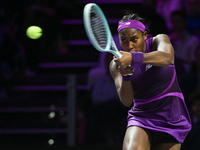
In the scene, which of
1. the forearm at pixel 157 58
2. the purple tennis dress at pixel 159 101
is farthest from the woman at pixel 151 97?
the forearm at pixel 157 58

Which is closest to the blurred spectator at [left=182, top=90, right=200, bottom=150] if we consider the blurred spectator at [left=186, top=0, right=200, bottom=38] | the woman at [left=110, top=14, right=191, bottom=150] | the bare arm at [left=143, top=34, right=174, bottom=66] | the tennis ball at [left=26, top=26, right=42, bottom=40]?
the blurred spectator at [left=186, top=0, right=200, bottom=38]

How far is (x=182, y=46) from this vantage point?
16.0ft

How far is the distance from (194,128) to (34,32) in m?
3.07

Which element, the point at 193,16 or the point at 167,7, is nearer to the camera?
the point at 193,16

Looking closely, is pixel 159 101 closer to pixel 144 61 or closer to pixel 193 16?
pixel 144 61

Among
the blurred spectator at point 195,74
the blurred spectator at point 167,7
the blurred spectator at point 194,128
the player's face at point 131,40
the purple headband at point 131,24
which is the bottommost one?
the blurred spectator at point 194,128

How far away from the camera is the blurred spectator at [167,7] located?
539 cm

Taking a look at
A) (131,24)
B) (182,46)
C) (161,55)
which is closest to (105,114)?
(182,46)

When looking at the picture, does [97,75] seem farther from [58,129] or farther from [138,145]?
[138,145]

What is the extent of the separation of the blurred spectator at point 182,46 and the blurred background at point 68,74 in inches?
0.5

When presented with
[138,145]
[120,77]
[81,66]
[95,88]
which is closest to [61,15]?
[81,66]

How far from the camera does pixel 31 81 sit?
5.93 metres

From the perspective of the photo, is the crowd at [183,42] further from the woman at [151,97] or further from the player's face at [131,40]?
the player's face at [131,40]

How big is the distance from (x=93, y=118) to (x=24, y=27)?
7.11 feet
